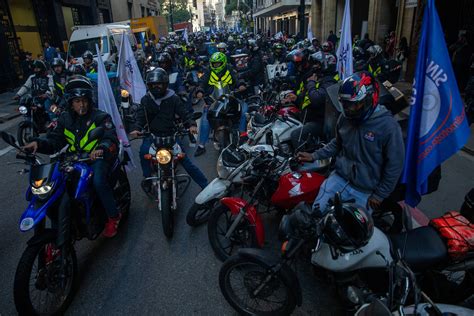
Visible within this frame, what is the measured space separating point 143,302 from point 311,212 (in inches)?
72.5

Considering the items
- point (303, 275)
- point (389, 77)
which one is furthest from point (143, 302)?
point (389, 77)

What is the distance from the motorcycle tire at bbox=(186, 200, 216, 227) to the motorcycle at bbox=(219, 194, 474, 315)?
129 centimetres

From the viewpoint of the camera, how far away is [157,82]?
15.1 ft

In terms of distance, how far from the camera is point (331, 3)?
A: 83.2ft

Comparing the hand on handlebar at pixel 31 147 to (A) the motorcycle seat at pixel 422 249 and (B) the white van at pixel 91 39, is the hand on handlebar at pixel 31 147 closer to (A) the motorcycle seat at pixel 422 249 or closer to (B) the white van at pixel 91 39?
(A) the motorcycle seat at pixel 422 249

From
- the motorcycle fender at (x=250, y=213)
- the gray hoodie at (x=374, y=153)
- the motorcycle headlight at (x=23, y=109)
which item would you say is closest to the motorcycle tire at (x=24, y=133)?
the motorcycle headlight at (x=23, y=109)

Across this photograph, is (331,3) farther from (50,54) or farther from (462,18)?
(50,54)

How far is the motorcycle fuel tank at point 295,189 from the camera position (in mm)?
3393

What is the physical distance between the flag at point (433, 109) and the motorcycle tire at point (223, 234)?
1.60 meters

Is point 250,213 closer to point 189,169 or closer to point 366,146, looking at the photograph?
point 366,146

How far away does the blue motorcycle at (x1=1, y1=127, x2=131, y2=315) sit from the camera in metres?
2.73

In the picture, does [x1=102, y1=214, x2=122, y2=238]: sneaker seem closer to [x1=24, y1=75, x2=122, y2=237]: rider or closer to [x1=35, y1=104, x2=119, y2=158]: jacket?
[x1=24, y1=75, x2=122, y2=237]: rider

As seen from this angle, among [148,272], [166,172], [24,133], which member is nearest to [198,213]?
[166,172]

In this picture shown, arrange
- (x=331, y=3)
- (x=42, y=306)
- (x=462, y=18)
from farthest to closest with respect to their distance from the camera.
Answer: (x=331, y=3)
(x=462, y=18)
(x=42, y=306)
